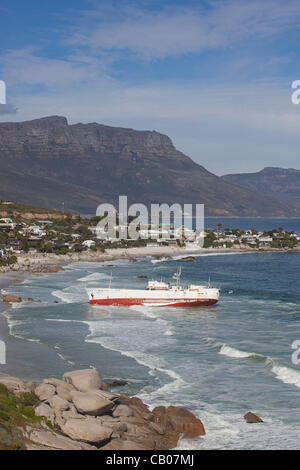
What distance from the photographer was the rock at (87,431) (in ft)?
71.4

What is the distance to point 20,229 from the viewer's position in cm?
16300

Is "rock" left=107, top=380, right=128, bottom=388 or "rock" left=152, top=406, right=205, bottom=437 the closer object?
"rock" left=152, top=406, right=205, bottom=437

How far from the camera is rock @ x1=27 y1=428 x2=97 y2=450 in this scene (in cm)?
2064

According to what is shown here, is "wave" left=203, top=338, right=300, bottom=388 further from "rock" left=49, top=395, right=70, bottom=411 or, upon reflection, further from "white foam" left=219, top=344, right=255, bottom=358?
"rock" left=49, top=395, right=70, bottom=411

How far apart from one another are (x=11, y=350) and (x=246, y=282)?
61917mm

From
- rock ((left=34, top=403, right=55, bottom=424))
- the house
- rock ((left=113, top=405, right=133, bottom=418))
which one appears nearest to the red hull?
rock ((left=113, top=405, right=133, bottom=418))

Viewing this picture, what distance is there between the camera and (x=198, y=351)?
41469mm

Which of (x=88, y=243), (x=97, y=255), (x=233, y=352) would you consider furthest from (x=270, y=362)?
(x=88, y=243)

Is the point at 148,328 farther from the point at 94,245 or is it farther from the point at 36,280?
the point at 94,245

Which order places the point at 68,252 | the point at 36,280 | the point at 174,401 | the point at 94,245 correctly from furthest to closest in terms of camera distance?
the point at 94,245 → the point at 68,252 → the point at 36,280 → the point at 174,401

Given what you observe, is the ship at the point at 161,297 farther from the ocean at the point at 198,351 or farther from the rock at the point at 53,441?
→ the rock at the point at 53,441

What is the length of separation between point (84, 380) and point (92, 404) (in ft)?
9.33

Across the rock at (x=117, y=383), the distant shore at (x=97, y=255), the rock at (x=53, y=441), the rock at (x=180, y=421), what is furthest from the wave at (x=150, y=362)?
the distant shore at (x=97, y=255)

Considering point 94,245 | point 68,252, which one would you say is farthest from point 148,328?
point 94,245
